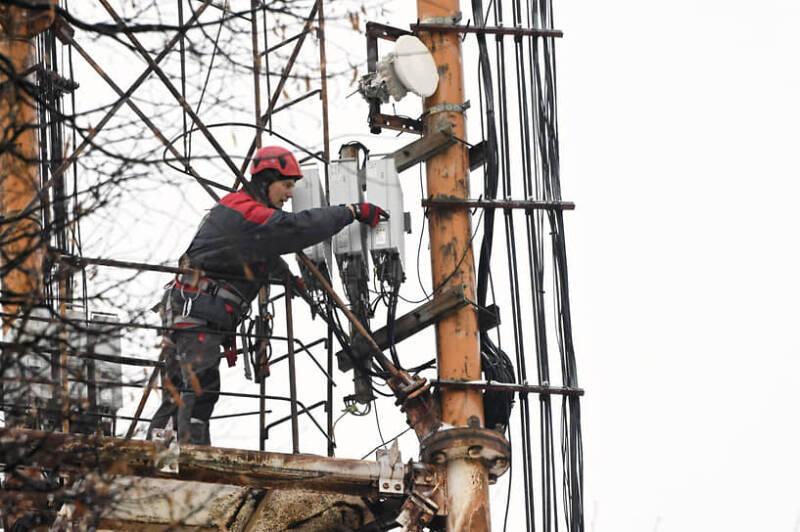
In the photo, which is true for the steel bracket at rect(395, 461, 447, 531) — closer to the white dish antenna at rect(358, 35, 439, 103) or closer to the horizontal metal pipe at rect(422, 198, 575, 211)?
the horizontal metal pipe at rect(422, 198, 575, 211)

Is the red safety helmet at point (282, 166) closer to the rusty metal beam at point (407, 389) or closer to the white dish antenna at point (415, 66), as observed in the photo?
the rusty metal beam at point (407, 389)

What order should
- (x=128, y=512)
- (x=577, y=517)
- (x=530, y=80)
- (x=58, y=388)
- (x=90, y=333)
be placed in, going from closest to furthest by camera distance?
A: (x=90, y=333), (x=58, y=388), (x=128, y=512), (x=577, y=517), (x=530, y=80)

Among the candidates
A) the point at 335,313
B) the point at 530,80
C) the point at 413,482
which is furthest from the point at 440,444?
the point at 530,80

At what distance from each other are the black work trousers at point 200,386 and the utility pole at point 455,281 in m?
1.81

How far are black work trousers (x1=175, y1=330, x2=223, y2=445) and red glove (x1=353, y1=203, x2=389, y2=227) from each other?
1.50 meters

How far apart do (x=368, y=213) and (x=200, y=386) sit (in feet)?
6.52

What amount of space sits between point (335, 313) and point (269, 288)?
0.71 meters

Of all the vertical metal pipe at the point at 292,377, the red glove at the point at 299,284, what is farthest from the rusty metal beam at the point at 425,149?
the vertical metal pipe at the point at 292,377

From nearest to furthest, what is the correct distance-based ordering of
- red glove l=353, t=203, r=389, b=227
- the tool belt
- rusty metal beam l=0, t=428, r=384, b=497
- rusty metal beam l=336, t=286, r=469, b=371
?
1. rusty metal beam l=0, t=428, r=384, b=497
2. the tool belt
3. red glove l=353, t=203, r=389, b=227
4. rusty metal beam l=336, t=286, r=469, b=371

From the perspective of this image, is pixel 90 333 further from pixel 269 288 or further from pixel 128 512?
pixel 269 288

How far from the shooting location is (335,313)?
1450 cm

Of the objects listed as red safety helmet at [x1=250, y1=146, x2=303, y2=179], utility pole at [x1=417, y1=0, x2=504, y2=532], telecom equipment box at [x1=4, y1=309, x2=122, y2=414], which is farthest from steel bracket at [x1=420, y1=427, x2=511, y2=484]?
telecom equipment box at [x1=4, y1=309, x2=122, y2=414]

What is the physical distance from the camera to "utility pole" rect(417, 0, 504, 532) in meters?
13.9

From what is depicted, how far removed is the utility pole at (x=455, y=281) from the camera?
13906 millimetres
